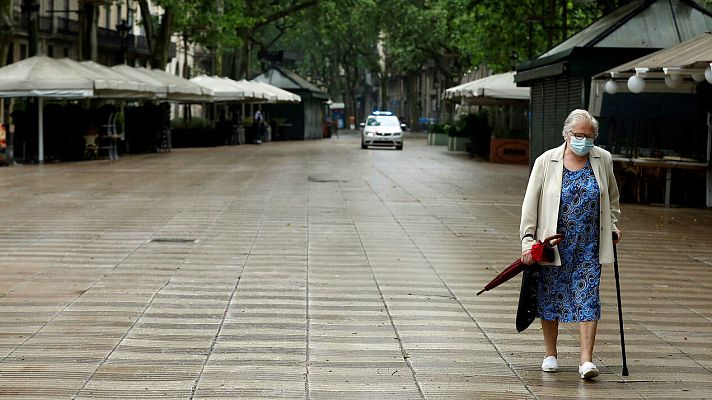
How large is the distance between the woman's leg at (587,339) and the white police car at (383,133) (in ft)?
129

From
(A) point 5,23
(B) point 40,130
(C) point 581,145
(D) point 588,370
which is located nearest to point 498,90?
(B) point 40,130

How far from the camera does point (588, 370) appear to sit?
6.33 metres

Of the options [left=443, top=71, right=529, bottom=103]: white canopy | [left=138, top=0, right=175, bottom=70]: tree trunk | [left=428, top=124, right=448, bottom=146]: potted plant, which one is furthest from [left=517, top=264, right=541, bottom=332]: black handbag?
[left=428, top=124, right=448, bottom=146]: potted plant

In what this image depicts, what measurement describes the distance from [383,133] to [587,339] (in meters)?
39.5

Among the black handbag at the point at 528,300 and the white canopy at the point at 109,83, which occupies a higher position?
the white canopy at the point at 109,83

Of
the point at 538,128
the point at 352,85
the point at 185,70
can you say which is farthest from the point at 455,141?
the point at 352,85

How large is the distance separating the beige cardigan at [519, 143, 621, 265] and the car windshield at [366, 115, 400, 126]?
1577 inches

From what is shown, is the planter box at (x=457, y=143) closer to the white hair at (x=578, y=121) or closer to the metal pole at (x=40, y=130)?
the metal pole at (x=40, y=130)

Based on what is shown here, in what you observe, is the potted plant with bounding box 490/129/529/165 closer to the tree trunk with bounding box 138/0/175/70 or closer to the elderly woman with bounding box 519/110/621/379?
the tree trunk with bounding box 138/0/175/70

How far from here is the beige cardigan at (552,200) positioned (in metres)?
6.57

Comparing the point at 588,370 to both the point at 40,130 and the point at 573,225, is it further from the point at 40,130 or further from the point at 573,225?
the point at 40,130

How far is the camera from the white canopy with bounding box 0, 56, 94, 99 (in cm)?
2595

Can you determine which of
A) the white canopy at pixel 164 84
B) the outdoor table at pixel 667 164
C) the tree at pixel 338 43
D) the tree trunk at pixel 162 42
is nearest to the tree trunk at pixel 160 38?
the tree trunk at pixel 162 42

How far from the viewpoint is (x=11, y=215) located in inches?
605
